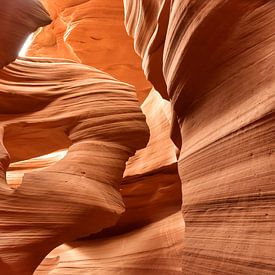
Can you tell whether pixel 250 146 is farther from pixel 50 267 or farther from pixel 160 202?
pixel 50 267

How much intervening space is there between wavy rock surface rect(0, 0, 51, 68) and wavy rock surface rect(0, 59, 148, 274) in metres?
0.37

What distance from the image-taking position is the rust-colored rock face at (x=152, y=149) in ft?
3.53

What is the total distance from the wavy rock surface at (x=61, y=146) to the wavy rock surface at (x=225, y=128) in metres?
0.63

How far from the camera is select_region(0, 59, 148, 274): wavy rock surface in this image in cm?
180

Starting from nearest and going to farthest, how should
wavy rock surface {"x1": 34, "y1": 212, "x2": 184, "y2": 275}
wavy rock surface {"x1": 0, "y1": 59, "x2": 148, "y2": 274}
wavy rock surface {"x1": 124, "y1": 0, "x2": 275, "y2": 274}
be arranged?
wavy rock surface {"x1": 124, "y1": 0, "x2": 275, "y2": 274} → wavy rock surface {"x1": 0, "y1": 59, "x2": 148, "y2": 274} → wavy rock surface {"x1": 34, "y1": 212, "x2": 184, "y2": 275}

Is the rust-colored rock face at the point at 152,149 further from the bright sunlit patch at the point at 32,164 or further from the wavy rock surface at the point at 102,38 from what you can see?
the wavy rock surface at the point at 102,38

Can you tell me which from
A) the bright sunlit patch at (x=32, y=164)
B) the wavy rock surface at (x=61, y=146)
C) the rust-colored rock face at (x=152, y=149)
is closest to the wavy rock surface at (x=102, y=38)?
the rust-colored rock face at (x=152, y=149)

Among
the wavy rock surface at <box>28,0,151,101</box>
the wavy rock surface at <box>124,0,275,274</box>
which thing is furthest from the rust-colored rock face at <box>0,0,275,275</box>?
the wavy rock surface at <box>28,0,151,101</box>

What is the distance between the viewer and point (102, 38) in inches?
177

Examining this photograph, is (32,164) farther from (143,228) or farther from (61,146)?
(143,228)

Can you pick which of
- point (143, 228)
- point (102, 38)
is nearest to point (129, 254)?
Answer: point (143, 228)

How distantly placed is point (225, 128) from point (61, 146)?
1455 millimetres

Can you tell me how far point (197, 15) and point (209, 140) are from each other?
0.38 metres

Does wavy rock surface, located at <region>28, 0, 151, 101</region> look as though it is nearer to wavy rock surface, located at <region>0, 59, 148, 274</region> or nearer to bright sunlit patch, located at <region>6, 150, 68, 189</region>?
bright sunlit patch, located at <region>6, 150, 68, 189</region>
